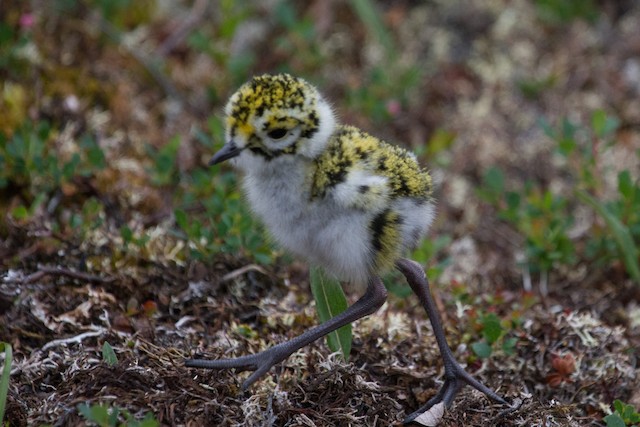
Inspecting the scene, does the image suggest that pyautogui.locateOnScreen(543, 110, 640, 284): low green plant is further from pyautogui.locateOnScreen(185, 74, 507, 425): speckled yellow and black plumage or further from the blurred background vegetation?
pyautogui.locateOnScreen(185, 74, 507, 425): speckled yellow and black plumage

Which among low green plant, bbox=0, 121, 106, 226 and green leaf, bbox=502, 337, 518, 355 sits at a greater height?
low green plant, bbox=0, 121, 106, 226

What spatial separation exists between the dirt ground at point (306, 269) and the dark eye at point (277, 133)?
94 cm

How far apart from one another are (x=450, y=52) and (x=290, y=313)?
329 centimetres

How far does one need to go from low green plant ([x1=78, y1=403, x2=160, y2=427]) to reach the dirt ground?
0.48 feet

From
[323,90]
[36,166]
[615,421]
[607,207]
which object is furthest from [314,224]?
[323,90]

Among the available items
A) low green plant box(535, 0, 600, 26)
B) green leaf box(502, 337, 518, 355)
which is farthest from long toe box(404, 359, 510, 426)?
low green plant box(535, 0, 600, 26)

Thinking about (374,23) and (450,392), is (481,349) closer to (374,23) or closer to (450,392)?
(450,392)

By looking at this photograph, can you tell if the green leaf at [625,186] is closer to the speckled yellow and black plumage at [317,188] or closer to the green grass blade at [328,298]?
the speckled yellow and black plumage at [317,188]

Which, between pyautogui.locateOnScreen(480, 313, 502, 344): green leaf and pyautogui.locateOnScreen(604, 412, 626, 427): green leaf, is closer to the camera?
pyautogui.locateOnScreen(604, 412, 626, 427): green leaf

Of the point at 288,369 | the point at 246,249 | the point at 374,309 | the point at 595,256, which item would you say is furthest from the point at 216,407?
the point at 595,256

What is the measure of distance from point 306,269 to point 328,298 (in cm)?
76

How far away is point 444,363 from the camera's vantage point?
11.6 ft

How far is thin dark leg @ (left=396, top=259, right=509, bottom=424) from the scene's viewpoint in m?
3.44

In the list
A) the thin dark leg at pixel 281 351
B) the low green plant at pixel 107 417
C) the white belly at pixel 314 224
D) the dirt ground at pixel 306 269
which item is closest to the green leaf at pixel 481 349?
the dirt ground at pixel 306 269
